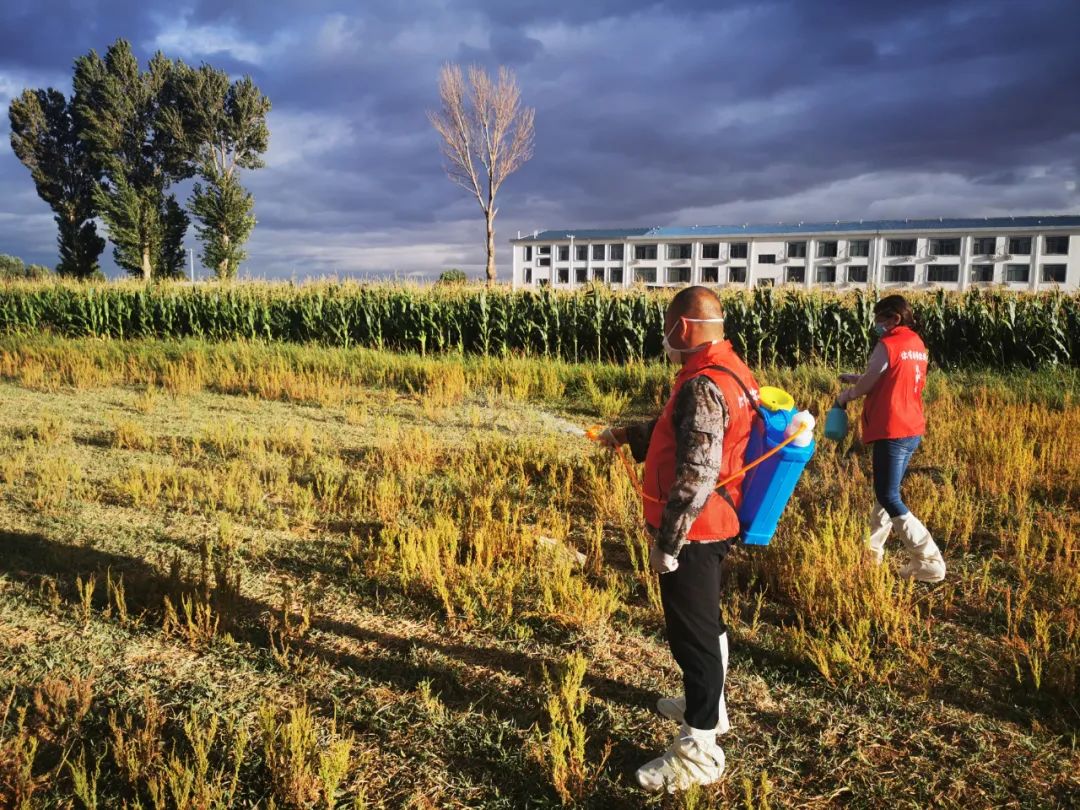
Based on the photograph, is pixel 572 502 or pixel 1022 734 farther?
pixel 572 502

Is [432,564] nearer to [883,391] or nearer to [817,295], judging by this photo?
[883,391]

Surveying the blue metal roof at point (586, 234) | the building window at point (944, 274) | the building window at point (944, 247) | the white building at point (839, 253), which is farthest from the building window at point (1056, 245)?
the blue metal roof at point (586, 234)

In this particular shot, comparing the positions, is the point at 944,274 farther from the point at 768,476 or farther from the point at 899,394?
the point at 768,476

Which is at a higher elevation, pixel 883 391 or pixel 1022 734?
pixel 883 391

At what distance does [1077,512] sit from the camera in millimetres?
5676

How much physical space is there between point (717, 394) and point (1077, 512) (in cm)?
517

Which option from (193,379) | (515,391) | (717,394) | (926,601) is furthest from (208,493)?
(193,379)

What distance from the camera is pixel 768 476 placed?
7.99 ft

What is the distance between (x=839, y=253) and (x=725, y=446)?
226 feet

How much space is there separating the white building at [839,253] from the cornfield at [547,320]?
33.8 m

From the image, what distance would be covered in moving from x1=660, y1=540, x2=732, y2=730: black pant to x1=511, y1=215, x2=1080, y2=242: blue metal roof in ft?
224

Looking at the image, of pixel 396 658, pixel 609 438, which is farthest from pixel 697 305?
pixel 396 658

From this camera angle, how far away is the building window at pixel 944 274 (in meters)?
60.9

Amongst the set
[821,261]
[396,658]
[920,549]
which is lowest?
[396,658]
